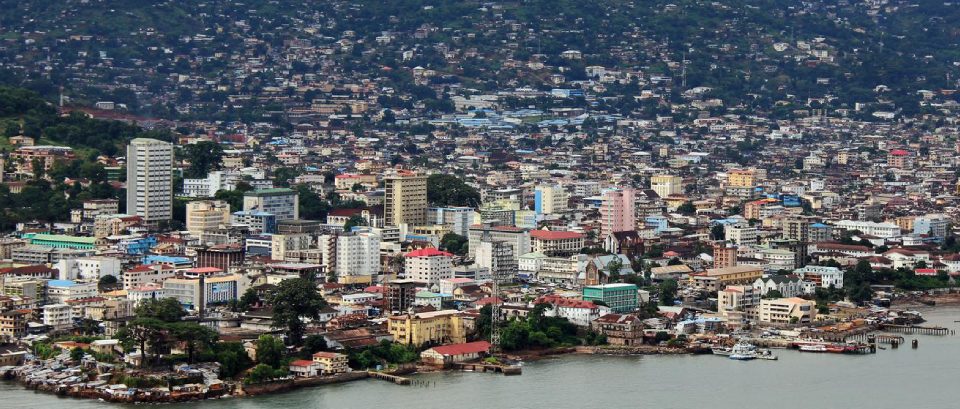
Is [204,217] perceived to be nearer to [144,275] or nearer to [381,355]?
[144,275]

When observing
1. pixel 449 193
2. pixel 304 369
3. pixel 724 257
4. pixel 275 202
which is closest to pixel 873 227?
pixel 724 257

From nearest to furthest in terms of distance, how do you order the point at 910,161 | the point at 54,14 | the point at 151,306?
the point at 151,306
the point at 910,161
the point at 54,14

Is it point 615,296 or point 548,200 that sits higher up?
point 548,200

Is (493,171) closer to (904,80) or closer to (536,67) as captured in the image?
(536,67)

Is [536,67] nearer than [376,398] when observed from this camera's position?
No

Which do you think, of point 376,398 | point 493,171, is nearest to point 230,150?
point 493,171

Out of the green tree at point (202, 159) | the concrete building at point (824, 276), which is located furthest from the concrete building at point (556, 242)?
the green tree at point (202, 159)
